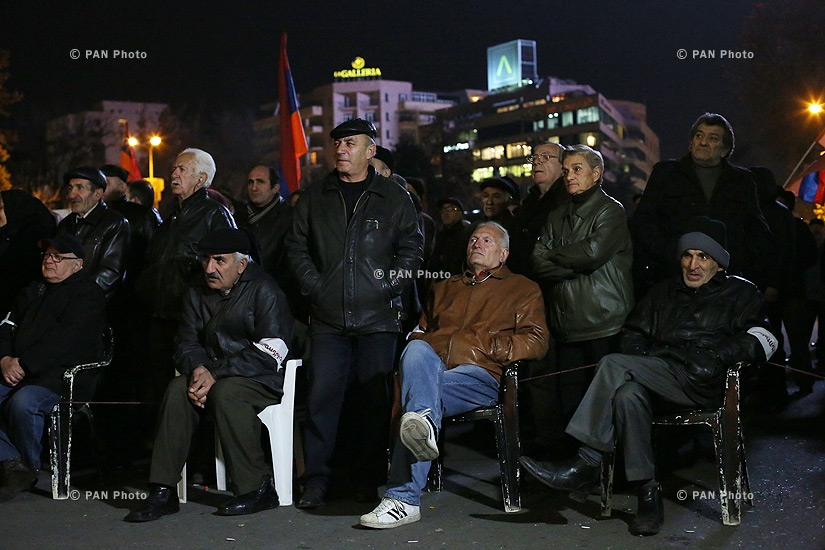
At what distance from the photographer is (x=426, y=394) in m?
5.84

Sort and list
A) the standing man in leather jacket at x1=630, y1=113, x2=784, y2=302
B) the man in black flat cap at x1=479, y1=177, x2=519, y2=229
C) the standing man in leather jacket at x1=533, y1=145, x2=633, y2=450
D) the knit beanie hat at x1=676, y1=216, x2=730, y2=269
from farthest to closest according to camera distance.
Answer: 1. the man in black flat cap at x1=479, y1=177, x2=519, y2=229
2. the standing man in leather jacket at x1=630, y1=113, x2=784, y2=302
3. the standing man in leather jacket at x1=533, y1=145, x2=633, y2=450
4. the knit beanie hat at x1=676, y1=216, x2=730, y2=269

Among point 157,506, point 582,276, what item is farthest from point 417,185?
point 157,506

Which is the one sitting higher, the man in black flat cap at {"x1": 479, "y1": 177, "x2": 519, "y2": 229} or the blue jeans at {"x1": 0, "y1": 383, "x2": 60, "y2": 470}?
the man in black flat cap at {"x1": 479, "y1": 177, "x2": 519, "y2": 229}

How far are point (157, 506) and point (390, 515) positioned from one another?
4.58 ft

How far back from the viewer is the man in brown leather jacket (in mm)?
5699

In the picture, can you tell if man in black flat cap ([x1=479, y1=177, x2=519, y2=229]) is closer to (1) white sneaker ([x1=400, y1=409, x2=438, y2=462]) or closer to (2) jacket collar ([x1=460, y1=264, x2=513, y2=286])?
(2) jacket collar ([x1=460, y1=264, x2=513, y2=286])

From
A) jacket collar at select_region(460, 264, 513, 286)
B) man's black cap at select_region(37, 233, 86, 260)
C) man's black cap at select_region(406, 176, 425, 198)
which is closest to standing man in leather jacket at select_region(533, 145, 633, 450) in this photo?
jacket collar at select_region(460, 264, 513, 286)

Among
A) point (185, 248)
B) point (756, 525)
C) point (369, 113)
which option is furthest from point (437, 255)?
point (369, 113)

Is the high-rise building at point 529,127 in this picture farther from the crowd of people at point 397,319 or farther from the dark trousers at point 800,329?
the crowd of people at point 397,319

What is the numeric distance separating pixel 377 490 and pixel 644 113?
149876 millimetres

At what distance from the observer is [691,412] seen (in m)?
5.78

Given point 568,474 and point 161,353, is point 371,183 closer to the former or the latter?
point 161,353

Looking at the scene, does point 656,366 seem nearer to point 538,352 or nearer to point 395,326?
point 538,352

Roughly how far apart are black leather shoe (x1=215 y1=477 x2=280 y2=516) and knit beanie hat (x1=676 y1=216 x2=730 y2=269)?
2.84 m
